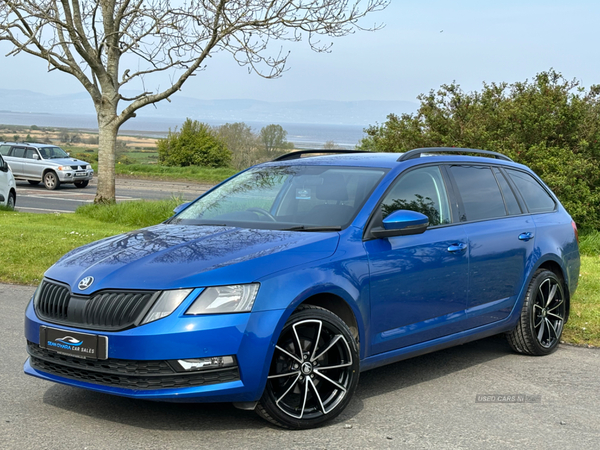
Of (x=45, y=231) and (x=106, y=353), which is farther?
(x=45, y=231)

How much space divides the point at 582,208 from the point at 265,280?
12.1m

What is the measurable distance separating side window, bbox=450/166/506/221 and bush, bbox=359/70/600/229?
8.64 metres

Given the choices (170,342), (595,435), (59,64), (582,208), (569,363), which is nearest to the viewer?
(170,342)

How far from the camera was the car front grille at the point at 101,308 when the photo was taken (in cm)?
427

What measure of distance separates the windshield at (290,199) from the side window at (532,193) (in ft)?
6.01

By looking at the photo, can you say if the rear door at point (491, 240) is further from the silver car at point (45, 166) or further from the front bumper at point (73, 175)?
the silver car at point (45, 166)

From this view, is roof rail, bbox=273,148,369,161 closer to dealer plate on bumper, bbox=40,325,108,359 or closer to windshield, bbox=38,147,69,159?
dealer plate on bumper, bbox=40,325,108,359

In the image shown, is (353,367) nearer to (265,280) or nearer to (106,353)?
(265,280)

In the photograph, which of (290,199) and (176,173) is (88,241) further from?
(176,173)

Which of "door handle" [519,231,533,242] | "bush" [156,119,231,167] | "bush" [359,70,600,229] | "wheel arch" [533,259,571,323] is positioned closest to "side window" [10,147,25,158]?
"bush" [156,119,231,167]

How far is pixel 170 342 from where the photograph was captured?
419cm

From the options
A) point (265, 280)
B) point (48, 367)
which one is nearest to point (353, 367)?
point (265, 280)

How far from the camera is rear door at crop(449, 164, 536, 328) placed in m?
5.91

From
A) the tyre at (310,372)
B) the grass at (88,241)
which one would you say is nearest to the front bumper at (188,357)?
the tyre at (310,372)
